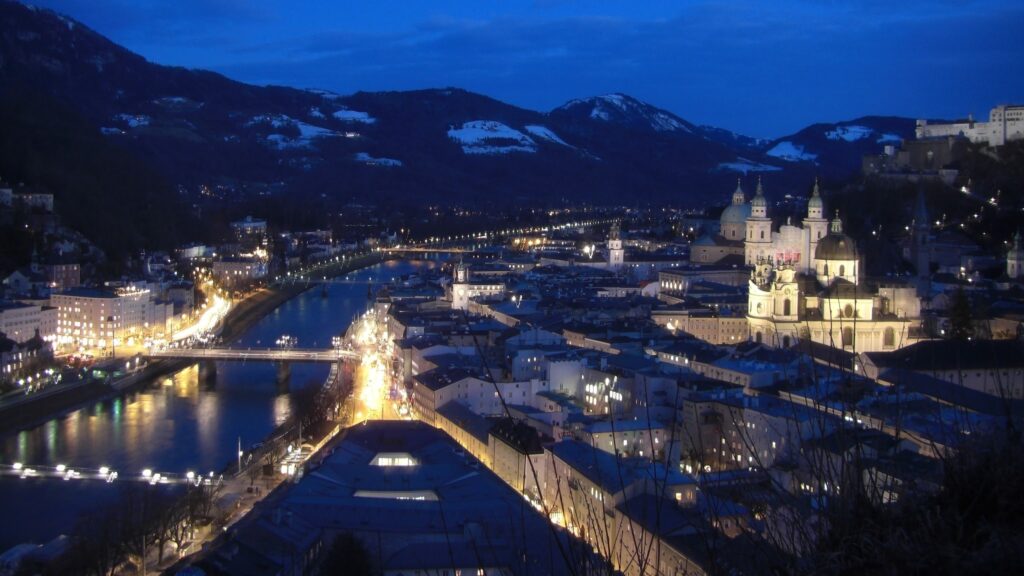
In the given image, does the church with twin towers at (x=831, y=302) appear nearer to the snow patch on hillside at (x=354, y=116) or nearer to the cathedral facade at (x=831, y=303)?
the cathedral facade at (x=831, y=303)

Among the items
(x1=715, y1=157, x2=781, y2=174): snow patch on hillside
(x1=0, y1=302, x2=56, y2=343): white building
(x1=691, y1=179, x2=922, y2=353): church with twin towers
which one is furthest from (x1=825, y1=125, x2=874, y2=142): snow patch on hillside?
(x1=0, y1=302, x2=56, y2=343): white building

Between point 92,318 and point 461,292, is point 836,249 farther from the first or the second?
Answer: point 92,318

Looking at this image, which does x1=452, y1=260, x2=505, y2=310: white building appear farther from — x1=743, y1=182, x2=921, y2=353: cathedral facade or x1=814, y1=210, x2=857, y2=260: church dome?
x1=814, y1=210, x2=857, y2=260: church dome

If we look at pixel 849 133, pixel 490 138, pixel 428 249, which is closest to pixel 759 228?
pixel 428 249

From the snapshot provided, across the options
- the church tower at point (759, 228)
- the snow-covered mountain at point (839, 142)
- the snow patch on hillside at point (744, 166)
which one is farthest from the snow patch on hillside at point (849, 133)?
the church tower at point (759, 228)

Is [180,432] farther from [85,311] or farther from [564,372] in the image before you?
[85,311]

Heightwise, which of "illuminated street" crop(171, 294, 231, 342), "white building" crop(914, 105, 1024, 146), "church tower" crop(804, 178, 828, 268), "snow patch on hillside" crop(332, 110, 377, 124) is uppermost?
"snow patch on hillside" crop(332, 110, 377, 124)
